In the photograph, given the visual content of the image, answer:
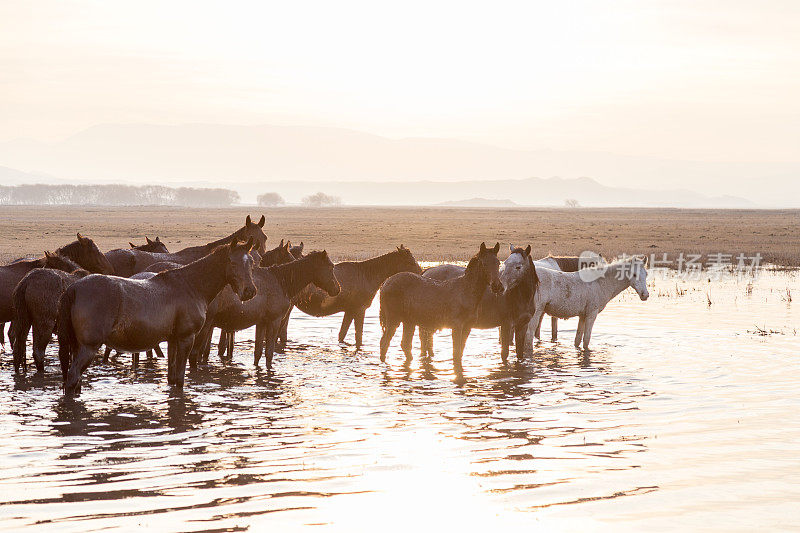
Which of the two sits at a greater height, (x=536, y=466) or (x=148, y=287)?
(x=148, y=287)

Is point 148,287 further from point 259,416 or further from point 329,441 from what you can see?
point 329,441

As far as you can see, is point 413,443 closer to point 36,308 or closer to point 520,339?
point 520,339

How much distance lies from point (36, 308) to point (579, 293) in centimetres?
959

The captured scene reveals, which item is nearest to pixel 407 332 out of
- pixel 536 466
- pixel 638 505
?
pixel 536 466

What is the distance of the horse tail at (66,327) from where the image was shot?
10898mm

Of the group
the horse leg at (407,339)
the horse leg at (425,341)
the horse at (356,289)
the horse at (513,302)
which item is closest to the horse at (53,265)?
the horse at (356,289)

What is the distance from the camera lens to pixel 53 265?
47.9 feet

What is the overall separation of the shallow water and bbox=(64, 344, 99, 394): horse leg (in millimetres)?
198

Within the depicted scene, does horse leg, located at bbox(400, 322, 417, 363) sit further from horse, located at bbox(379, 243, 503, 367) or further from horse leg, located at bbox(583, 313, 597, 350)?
horse leg, located at bbox(583, 313, 597, 350)

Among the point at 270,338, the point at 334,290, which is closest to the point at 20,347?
the point at 270,338

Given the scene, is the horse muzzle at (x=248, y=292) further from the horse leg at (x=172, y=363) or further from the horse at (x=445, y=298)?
the horse at (x=445, y=298)

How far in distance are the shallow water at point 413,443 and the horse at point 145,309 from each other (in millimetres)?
598

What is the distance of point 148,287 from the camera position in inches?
459

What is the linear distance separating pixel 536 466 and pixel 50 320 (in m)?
8.14
